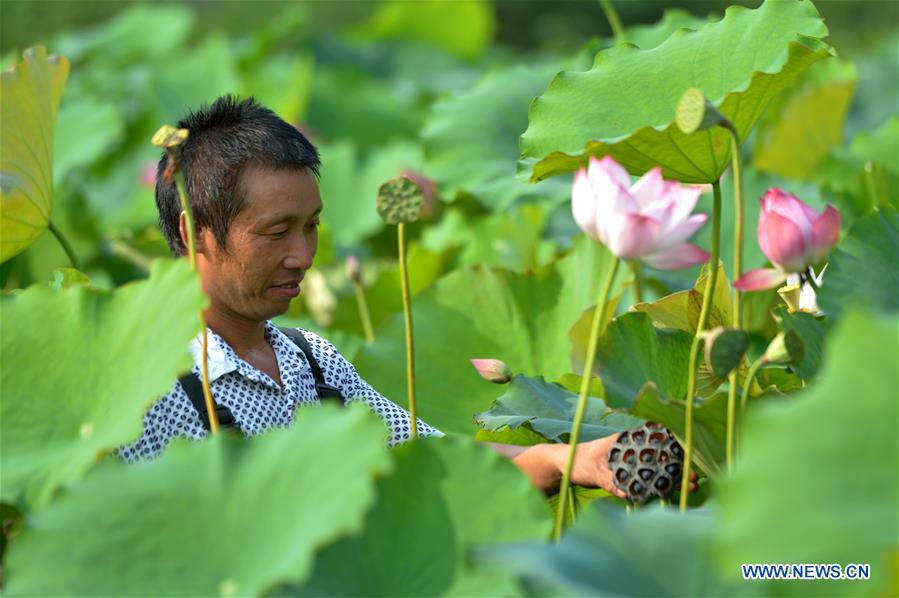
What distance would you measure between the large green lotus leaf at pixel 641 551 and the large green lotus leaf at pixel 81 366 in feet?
1.06

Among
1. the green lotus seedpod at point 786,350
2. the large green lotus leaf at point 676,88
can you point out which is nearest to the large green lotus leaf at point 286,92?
the large green lotus leaf at point 676,88

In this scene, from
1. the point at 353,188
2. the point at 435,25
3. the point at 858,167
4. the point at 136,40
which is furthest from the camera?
the point at 435,25

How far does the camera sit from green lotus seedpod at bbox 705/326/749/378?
41.1 inches

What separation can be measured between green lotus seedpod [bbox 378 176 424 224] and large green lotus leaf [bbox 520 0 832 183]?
0.14m

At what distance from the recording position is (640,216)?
100 cm

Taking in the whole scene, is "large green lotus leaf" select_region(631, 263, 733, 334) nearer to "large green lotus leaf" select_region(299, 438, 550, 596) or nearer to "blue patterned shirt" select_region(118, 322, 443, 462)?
"blue patterned shirt" select_region(118, 322, 443, 462)

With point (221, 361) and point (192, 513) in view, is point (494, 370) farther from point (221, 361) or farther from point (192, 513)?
point (192, 513)

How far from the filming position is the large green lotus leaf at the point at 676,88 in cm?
130

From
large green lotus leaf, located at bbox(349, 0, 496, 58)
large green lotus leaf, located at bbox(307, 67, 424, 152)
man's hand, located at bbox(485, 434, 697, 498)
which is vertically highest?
man's hand, located at bbox(485, 434, 697, 498)

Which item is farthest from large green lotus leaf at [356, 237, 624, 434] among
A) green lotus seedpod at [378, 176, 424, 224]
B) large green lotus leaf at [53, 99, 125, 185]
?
large green lotus leaf at [53, 99, 125, 185]

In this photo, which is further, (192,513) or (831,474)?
(192,513)

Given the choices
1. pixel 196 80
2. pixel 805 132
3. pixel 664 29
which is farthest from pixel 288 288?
pixel 196 80

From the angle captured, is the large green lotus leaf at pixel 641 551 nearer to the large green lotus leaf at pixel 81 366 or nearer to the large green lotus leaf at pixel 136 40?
the large green lotus leaf at pixel 81 366

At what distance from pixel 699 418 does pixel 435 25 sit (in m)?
5.47
